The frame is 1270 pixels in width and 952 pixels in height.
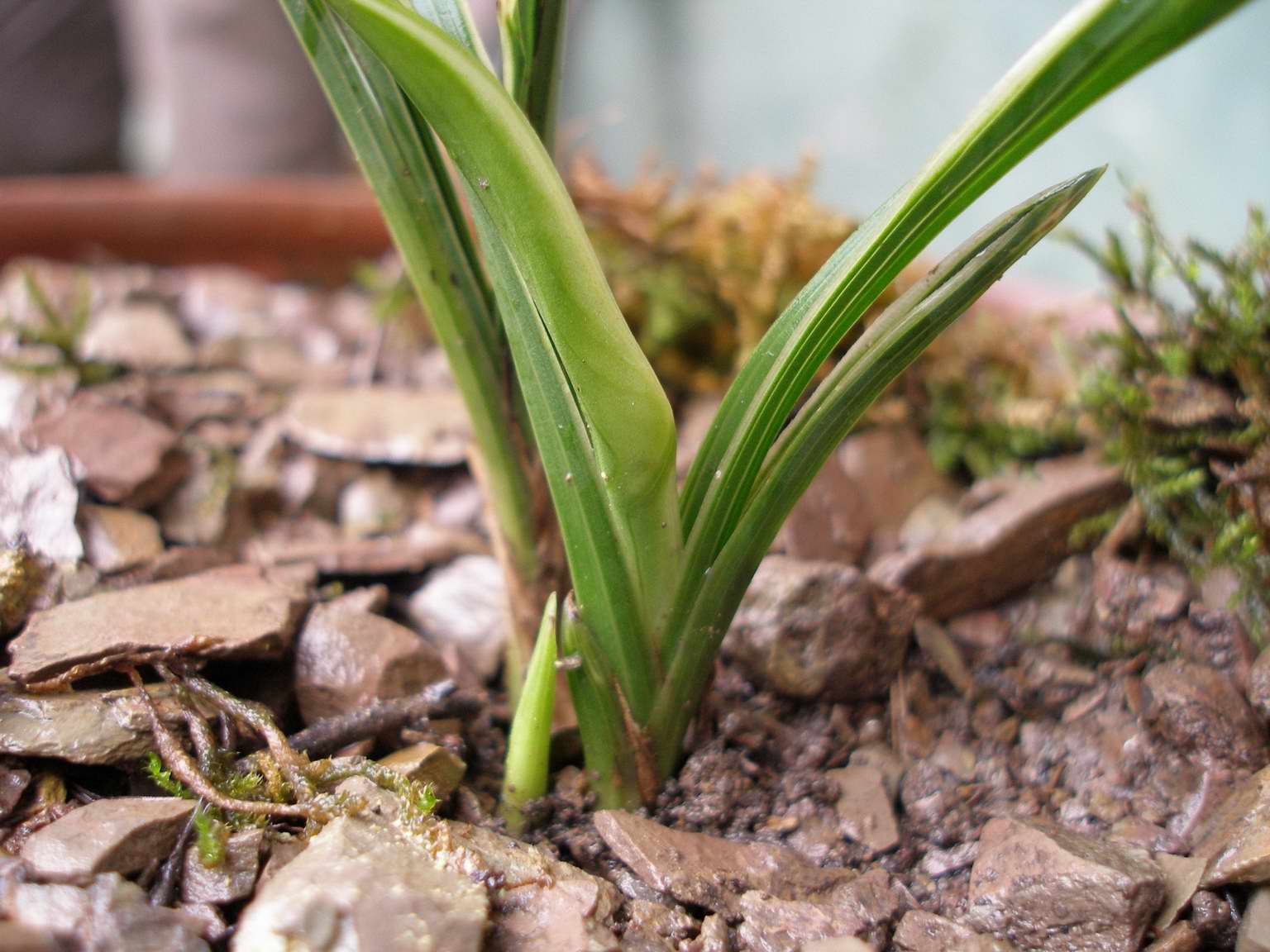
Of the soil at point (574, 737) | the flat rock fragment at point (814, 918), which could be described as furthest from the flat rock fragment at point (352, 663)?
the flat rock fragment at point (814, 918)

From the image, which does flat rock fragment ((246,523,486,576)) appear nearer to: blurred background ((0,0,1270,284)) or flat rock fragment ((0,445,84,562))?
flat rock fragment ((0,445,84,562))

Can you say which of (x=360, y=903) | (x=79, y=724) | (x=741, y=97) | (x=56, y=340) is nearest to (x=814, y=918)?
(x=360, y=903)

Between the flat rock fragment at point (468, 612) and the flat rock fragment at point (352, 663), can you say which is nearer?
the flat rock fragment at point (352, 663)

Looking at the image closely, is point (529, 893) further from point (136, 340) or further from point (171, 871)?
point (136, 340)

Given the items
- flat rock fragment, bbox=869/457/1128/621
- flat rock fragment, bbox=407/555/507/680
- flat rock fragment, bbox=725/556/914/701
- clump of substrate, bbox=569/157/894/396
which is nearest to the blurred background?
clump of substrate, bbox=569/157/894/396

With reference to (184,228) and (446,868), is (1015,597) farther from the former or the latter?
(184,228)

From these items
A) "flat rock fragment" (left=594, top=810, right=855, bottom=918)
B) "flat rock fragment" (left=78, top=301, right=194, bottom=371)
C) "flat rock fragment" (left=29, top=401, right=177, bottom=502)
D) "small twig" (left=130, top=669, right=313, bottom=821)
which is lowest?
"flat rock fragment" (left=594, top=810, right=855, bottom=918)

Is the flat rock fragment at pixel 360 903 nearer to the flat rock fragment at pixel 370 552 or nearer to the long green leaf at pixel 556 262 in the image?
the long green leaf at pixel 556 262
